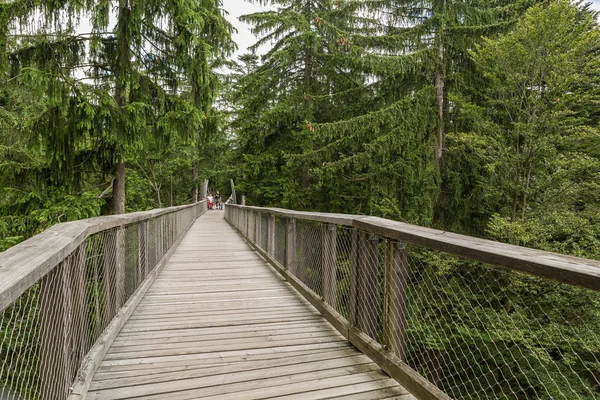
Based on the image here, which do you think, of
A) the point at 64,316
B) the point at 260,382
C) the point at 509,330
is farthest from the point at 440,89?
the point at 64,316

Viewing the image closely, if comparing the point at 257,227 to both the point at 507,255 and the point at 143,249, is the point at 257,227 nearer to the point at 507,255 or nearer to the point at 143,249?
the point at 143,249

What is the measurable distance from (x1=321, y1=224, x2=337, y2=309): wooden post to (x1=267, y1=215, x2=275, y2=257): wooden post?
2433mm

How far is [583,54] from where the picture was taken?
8.98 m

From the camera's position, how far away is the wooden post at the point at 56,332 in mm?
1505

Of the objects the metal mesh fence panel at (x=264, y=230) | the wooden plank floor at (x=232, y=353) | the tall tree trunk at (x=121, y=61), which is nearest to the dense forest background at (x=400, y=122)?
the tall tree trunk at (x=121, y=61)

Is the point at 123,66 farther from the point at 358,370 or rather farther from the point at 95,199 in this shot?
the point at 358,370

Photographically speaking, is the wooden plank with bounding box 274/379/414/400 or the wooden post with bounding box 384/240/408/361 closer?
the wooden plank with bounding box 274/379/414/400

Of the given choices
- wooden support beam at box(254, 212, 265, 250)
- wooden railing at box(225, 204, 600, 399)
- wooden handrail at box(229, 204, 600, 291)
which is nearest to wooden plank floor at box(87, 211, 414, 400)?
wooden railing at box(225, 204, 600, 399)

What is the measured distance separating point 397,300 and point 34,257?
6.98ft

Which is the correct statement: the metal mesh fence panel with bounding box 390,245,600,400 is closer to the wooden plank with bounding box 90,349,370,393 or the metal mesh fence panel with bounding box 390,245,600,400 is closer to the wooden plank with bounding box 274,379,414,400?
the wooden plank with bounding box 274,379,414,400

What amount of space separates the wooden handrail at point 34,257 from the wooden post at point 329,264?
2.12 m

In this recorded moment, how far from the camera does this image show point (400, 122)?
11102mm

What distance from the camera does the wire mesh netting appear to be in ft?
4.44

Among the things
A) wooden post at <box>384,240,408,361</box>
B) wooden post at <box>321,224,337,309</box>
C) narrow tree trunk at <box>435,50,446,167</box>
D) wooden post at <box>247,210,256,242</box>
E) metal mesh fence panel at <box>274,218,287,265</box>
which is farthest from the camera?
narrow tree trunk at <box>435,50,446,167</box>
